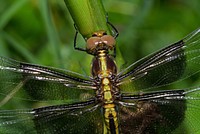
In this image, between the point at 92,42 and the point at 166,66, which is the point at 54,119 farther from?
the point at 166,66

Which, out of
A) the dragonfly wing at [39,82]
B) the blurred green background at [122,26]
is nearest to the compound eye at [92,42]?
the dragonfly wing at [39,82]

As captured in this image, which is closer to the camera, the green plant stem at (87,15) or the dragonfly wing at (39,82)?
the green plant stem at (87,15)

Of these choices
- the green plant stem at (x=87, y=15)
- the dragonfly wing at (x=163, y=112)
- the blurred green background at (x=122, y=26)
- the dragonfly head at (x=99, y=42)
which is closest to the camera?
the green plant stem at (x=87, y=15)

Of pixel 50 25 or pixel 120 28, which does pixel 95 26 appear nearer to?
pixel 50 25

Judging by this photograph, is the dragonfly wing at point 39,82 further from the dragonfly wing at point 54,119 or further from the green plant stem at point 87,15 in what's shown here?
the green plant stem at point 87,15

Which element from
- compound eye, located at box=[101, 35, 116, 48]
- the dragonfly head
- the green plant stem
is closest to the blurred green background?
the dragonfly head

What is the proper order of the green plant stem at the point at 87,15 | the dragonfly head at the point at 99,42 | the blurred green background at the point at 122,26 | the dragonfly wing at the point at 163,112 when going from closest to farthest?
the green plant stem at the point at 87,15, the dragonfly head at the point at 99,42, the dragonfly wing at the point at 163,112, the blurred green background at the point at 122,26

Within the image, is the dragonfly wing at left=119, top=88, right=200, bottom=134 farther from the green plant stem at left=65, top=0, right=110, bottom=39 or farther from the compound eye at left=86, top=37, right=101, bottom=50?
the green plant stem at left=65, top=0, right=110, bottom=39

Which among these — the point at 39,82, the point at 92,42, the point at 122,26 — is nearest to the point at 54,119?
the point at 39,82
